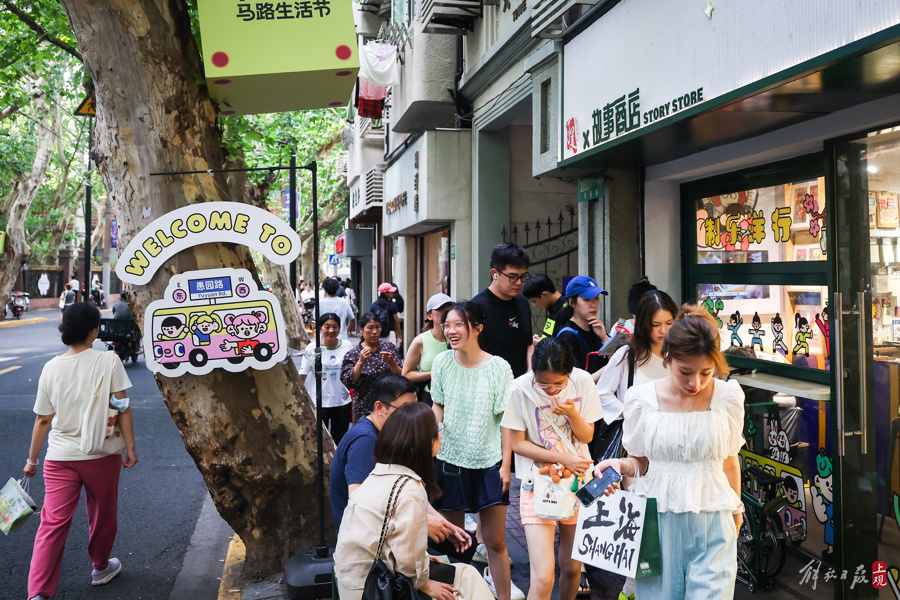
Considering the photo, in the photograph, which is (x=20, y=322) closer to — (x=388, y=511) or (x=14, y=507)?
(x=14, y=507)

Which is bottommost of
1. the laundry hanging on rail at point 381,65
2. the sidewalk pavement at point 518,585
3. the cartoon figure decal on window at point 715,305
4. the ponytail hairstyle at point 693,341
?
the sidewalk pavement at point 518,585

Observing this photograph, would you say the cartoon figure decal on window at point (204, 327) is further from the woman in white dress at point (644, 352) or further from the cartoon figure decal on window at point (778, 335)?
the cartoon figure decal on window at point (778, 335)

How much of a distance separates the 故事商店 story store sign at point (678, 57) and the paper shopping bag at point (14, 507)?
457cm

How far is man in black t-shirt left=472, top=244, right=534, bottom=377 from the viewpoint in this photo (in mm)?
5141

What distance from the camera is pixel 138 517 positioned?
273 inches

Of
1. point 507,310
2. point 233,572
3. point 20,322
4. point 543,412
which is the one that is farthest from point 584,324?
point 20,322

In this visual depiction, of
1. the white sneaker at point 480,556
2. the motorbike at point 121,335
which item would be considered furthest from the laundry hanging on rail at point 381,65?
the white sneaker at point 480,556

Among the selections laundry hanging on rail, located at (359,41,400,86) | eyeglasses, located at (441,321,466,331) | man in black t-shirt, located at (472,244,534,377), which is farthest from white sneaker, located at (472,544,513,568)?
laundry hanging on rail, located at (359,41,400,86)

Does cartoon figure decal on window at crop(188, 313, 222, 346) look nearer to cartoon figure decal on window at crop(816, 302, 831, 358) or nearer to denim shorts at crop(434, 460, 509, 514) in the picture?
denim shorts at crop(434, 460, 509, 514)

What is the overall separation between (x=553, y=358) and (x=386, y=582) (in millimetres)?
1508

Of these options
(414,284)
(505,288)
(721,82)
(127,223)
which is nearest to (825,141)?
(721,82)

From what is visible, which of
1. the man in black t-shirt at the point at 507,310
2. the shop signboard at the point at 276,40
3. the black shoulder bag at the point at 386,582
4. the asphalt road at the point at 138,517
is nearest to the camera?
the black shoulder bag at the point at 386,582

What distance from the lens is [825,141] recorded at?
460 cm

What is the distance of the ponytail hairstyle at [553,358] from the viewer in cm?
391
